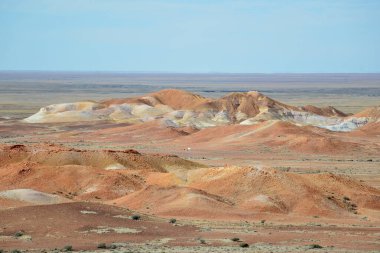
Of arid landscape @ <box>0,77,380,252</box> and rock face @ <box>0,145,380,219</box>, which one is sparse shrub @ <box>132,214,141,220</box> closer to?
arid landscape @ <box>0,77,380,252</box>

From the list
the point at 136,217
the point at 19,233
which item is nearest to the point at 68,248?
the point at 19,233

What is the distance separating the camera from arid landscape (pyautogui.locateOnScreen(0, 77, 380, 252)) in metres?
31.4

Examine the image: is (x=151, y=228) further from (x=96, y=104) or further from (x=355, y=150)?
(x=96, y=104)

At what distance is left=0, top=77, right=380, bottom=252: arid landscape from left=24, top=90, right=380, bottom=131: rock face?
47.0ft

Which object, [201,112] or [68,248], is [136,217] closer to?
[68,248]

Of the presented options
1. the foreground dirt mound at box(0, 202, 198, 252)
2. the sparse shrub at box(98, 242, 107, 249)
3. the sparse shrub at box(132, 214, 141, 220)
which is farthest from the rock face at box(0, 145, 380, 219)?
the sparse shrub at box(98, 242, 107, 249)

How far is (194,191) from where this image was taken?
1741 inches

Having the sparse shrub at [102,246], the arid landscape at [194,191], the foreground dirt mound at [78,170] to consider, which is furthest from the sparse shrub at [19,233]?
the foreground dirt mound at [78,170]

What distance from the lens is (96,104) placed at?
139 meters

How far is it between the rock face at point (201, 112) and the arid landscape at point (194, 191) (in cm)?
1432

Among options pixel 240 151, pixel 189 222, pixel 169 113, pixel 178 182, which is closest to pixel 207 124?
pixel 169 113

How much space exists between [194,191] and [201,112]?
8343 centimetres

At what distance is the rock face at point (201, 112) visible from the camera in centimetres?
12088

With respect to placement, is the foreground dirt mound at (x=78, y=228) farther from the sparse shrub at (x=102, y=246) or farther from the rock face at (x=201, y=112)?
the rock face at (x=201, y=112)
